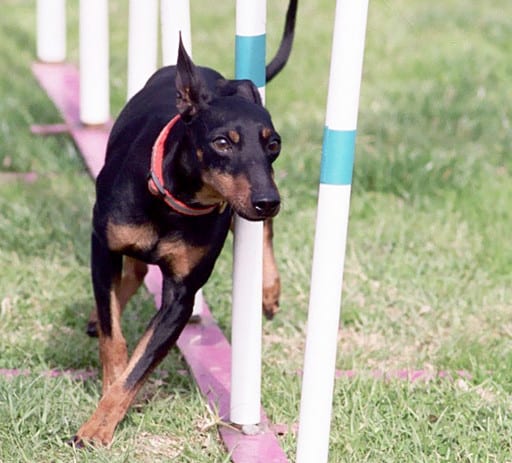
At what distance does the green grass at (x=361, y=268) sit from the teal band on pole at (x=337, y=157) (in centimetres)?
96

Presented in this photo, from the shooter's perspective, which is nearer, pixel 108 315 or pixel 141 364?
pixel 141 364

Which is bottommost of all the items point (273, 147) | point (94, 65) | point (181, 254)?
point (94, 65)

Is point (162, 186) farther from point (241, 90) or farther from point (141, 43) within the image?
point (141, 43)

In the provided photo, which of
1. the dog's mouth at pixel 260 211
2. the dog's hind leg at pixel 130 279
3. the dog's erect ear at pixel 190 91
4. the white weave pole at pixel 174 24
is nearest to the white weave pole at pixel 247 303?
the dog's erect ear at pixel 190 91

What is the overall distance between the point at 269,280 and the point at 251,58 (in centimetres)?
123

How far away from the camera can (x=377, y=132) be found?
6.73m

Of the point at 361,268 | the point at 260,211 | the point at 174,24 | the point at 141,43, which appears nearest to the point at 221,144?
the point at 260,211

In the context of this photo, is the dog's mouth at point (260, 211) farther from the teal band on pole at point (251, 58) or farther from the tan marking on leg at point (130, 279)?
the tan marking on leg at point (130, 279)

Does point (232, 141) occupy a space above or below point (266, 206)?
above

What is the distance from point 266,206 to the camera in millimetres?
3143

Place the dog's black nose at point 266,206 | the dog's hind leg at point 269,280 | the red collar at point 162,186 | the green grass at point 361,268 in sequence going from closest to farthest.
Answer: the dog's black nose at point 266,206, the red collar at point 162,186, the green grass at point 361,268, the dog's hind leg at point 269,280

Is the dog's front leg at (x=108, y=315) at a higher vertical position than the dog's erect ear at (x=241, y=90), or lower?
Answer: lower

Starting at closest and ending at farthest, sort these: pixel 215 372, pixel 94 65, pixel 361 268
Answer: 1. pixel 215 372
2. pixel 361 268
3. pixel 94 65

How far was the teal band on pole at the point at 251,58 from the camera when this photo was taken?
11.8 ft
